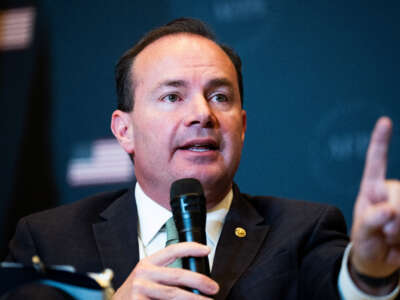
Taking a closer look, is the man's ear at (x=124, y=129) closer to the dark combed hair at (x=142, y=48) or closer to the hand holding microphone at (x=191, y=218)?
the dark combed hair at (x=142, y=48)

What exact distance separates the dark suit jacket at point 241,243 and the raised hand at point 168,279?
0.34m

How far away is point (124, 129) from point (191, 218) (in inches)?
33.6

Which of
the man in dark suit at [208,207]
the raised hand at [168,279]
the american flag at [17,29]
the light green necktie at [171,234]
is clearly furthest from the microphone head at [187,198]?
the american flag at [17,29]

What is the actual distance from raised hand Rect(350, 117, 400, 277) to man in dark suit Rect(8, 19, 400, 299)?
249 millimetres

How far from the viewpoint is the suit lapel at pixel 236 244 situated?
152 centimetres

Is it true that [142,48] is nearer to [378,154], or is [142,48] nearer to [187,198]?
[187,198]

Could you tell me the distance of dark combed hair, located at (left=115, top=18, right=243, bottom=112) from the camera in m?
1.96

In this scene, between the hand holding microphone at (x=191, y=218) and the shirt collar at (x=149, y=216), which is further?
the shirt collar at (x=149, y=216)

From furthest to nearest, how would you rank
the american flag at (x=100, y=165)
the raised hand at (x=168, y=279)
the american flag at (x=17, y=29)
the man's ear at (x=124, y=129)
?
the american flag at (x=17, y=29) < the american flag at (x=100, y=165) < the man's ear at (x=124, y=129) < the raised hand at (x=168, y=279)

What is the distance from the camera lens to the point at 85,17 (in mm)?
2746

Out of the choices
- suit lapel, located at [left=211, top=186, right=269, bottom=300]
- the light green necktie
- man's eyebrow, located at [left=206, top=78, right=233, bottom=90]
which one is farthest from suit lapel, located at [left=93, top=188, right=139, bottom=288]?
man's eyebrow, located at [left=206, top=78, right=233, bottom=90]

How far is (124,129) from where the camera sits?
1980mm

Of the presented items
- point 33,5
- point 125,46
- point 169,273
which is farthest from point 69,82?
point 169,273

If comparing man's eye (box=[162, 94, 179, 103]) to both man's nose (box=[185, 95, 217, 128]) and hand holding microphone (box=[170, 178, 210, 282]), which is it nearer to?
man's nose (box=[185, 95, 217, 128])
